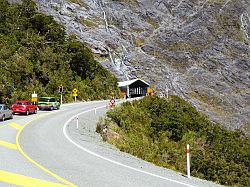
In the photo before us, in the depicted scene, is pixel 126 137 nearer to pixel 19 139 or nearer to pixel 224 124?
pixel 19 139

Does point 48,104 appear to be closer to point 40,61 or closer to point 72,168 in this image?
point 40,61

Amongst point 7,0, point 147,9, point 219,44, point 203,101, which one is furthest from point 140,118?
point 147,9

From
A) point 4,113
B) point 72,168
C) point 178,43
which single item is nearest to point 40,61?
point 4,113

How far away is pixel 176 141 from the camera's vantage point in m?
31.5

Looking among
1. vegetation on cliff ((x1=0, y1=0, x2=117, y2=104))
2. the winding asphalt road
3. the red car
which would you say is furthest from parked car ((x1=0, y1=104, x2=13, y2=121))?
the winding asphalt road

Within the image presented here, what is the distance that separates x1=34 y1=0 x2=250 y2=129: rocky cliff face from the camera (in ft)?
248

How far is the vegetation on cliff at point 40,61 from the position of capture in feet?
156

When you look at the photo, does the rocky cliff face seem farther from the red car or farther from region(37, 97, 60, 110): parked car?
the red car

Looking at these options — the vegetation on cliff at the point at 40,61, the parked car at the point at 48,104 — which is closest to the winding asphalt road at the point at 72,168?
the parked car at the point at 48,104

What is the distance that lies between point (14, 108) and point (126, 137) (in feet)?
46.5

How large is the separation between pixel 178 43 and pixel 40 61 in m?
45.9

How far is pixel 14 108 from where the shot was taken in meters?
33.4

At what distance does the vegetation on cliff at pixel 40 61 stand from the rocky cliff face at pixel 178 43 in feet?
42.2

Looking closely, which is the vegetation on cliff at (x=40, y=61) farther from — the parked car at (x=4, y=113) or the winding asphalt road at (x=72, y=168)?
the winding asphalt road at (x=72, y=168)
